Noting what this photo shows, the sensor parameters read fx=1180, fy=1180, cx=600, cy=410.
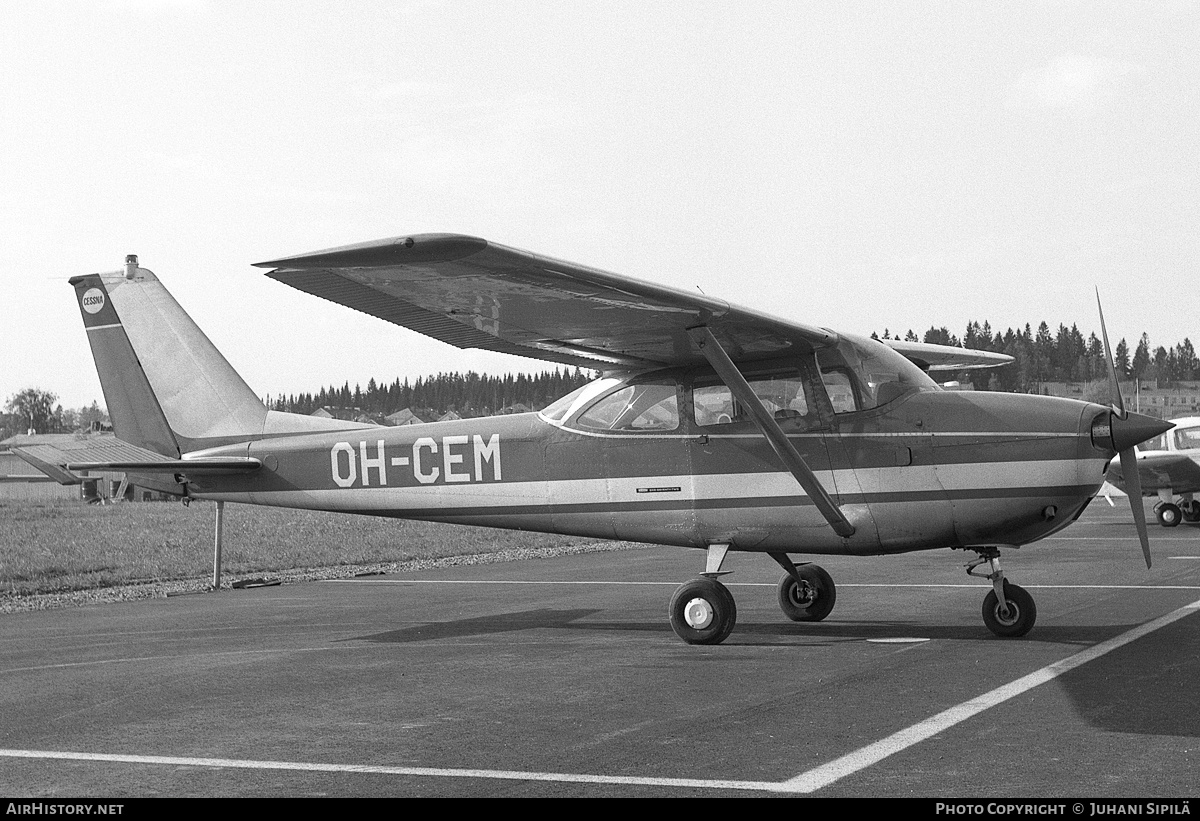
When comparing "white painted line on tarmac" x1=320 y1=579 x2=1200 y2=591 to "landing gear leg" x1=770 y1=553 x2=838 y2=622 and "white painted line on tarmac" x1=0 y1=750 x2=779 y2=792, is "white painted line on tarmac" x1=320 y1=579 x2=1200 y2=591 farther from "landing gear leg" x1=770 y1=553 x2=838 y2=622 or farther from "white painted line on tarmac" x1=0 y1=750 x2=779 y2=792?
"white painted line on tarmac" x1=0 y1=750 x2=779 y2=792

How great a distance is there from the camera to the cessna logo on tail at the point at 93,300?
41.5ft

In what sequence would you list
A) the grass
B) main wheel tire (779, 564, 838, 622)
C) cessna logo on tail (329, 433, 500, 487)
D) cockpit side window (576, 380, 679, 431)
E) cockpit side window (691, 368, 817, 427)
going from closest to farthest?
cockpit side window (691, 368, 817, 427)
cockpit side window (576, 380, 679, 431)
main wheel tire (779, 564, 838, 622)
cessna logo on tail (329, 433, 500, 487)
the grass

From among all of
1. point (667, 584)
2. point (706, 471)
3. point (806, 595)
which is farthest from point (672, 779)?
point (667, 584)

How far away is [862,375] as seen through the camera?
31.8 ft

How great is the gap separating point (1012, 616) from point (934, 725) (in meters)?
3.50

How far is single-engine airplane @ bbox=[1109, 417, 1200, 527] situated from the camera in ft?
85.3

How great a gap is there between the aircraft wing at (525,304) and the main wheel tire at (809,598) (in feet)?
7.21

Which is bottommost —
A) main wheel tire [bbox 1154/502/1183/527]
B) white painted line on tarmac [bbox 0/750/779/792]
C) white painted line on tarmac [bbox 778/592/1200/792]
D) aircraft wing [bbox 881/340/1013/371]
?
main wheel tire [bbox 1154/502/1183/527]

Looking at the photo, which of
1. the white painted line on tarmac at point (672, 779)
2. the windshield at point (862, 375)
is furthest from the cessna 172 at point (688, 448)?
the white painted line on tarmac at point (672, 779)

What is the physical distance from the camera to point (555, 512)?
1066 centimetres

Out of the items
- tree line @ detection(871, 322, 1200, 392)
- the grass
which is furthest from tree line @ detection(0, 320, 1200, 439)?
the grass

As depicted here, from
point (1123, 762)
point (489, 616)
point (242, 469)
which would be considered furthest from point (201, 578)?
point (1123, 762)

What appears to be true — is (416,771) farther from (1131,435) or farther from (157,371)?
(157,371)

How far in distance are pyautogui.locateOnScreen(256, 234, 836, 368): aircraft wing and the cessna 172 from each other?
0.03 meters
